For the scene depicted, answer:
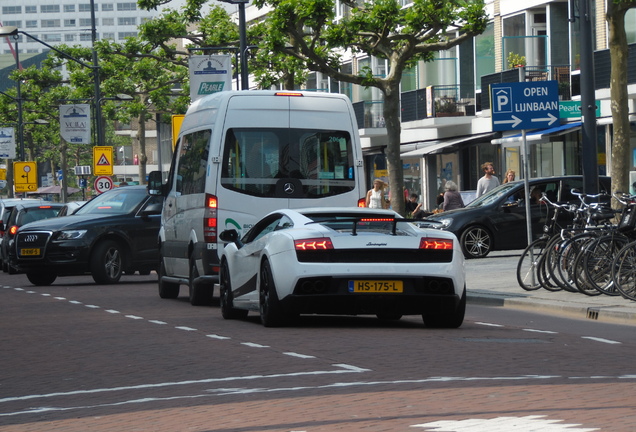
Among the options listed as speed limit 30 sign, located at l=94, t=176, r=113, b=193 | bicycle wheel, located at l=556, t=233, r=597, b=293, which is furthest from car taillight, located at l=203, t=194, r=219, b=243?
speed limit 30 sign, located at l=94, t=176, r=113, b=193

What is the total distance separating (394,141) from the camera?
32.4 metres

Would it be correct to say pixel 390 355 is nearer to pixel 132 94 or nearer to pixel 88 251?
pixel 88 251

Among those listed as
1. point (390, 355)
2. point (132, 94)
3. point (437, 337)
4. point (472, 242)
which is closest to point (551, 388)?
point (390, 355)

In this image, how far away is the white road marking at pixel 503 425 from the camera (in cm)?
739

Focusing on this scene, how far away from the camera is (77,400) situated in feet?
30.3

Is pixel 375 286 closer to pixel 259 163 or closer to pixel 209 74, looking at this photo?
pixel 259 163

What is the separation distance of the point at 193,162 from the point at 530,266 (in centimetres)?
475

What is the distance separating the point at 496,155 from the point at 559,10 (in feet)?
21.1

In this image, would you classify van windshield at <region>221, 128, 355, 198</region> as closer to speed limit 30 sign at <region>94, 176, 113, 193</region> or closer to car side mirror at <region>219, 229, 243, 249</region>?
car side mirror at <region>219, 229, 243, 249</region>

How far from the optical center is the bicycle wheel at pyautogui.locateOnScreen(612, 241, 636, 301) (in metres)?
16.8

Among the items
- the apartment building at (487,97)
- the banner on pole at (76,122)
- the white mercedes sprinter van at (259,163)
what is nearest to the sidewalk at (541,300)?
the white mercedes sprinter van at (259,163)

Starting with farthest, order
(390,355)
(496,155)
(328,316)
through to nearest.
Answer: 1. (496,155)
2. (328,316)
3. (390,355)

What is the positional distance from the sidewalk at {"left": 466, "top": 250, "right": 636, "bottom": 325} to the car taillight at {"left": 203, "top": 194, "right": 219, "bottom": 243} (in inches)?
150

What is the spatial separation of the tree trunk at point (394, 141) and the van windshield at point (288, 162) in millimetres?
13675
